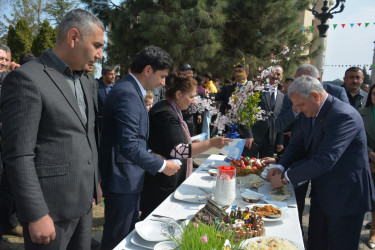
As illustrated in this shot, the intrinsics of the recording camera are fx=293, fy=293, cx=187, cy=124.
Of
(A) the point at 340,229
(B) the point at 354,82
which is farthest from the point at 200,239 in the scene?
(B) the point at 354,82

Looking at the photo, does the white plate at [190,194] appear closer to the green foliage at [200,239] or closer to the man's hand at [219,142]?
the man's hand at [219,142]

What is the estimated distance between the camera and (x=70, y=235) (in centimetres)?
159

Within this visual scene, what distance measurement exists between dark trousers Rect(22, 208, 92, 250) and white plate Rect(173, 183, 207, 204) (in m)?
0.58

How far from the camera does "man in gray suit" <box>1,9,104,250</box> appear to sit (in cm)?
125

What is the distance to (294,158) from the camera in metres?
2.59

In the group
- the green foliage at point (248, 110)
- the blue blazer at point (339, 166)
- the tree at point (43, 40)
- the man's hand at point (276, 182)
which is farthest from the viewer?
the tree at point (43, 40)

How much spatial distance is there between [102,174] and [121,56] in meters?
11.4

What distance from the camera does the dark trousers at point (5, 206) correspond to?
2.52 meters

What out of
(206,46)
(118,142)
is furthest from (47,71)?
(206,46)

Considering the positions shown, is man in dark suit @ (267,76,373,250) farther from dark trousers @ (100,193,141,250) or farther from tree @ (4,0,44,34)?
tree @ (4,0,44,34)

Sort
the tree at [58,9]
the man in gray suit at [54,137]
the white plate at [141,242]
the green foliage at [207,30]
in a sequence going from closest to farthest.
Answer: the man in gray suit at [54,137] < the white plate at [141,242] < the green foliage at [207,30] < the tree at [58,9]

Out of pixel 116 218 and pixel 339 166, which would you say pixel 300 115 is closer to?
pixel 339 166

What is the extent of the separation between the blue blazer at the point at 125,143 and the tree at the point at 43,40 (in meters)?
14.0

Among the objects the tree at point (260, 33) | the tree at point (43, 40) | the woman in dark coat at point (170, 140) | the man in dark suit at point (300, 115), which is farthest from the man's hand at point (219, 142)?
the tree at point (43, 40)
